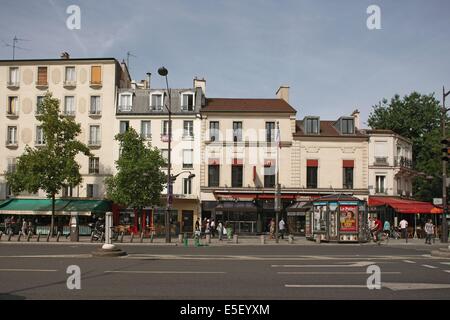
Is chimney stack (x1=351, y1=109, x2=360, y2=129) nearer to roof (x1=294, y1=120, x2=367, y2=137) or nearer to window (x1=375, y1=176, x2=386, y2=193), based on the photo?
roof (x1=294, y1=120, x2=367, y2=137)

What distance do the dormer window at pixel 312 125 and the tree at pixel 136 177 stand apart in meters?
13.3

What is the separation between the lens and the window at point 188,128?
40.8m

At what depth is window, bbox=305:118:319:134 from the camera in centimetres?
4122

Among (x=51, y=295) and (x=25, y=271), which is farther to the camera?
(x=25, y=271)

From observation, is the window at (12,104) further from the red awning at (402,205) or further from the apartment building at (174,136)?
the red awning at (402,205)

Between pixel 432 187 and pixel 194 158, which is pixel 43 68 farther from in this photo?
pixel 432 187

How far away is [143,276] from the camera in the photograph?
1266 centimetres

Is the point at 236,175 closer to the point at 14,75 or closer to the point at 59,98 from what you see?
the point at 59,98

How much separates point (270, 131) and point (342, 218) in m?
12.9

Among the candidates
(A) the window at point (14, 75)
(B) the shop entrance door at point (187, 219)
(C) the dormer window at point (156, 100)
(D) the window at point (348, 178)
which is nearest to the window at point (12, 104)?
(A) the window at point (14, 75)

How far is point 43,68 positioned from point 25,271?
3186 centimetres

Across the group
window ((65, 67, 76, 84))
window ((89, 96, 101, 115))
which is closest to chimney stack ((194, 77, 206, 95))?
window ((89, 96, 101, 115))

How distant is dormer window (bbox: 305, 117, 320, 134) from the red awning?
7.59 metres
